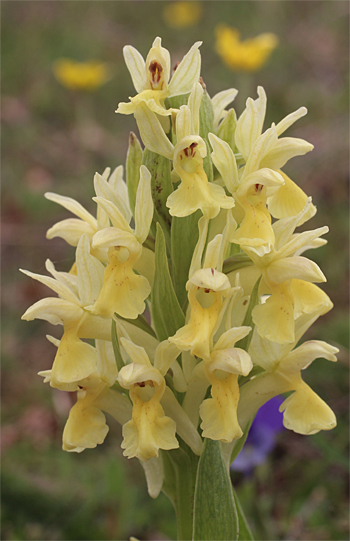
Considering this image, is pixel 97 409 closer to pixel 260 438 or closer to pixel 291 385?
pixel 291 385

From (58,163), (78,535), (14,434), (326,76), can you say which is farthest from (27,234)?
(326,76)

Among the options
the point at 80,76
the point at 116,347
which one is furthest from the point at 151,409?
the point at 80,76

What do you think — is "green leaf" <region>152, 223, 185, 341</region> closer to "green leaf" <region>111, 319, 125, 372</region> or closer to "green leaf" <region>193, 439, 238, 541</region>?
"green leaf" <region>111, 319, 125, 372</region>

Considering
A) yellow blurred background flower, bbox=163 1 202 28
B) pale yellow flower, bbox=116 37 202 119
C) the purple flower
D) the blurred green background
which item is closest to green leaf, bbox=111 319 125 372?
pale yellow flower, bbox=116 37 202 119

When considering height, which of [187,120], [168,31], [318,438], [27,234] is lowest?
[318,438]

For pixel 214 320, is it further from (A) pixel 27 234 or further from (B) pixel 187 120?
(A) pixel 27 234

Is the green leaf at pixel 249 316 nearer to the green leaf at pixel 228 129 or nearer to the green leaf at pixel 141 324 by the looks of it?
the green leaf at pixel 141 324
